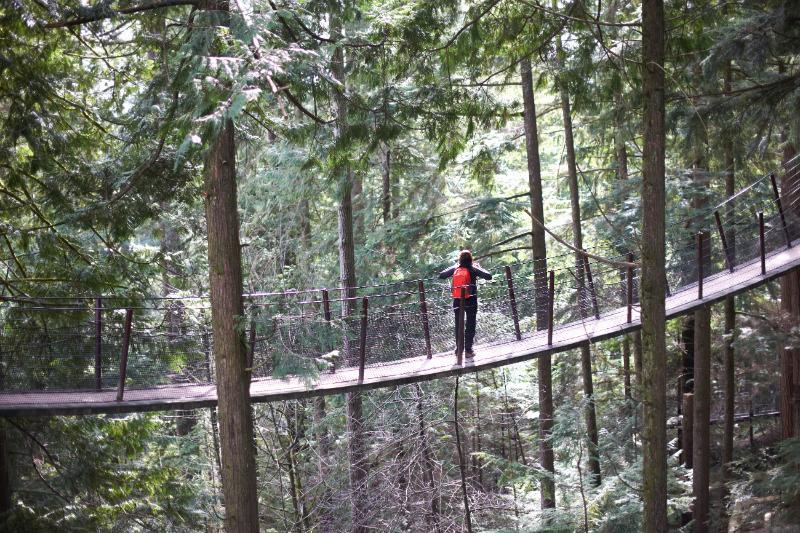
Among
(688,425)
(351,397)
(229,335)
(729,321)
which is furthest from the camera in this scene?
(688,425)

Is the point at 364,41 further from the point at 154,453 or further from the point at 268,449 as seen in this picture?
the point at 154,453

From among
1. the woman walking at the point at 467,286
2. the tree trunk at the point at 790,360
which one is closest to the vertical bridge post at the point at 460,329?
the woman walking at the point at 467,286

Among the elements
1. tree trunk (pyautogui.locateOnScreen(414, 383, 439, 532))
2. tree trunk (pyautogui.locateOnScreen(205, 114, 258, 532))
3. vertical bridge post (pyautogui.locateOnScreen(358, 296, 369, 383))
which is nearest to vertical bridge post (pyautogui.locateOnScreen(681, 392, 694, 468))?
tree trunk (pyautogui.locateOnScreen(414, 383, 439, 532))

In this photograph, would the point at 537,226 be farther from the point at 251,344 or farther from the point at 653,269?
the point at 251,344

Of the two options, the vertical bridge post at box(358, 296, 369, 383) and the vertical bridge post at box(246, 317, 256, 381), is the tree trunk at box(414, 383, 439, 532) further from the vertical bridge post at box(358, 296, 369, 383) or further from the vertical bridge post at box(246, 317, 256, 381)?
the vertical bridge post at box(246, 317, 256, 381)

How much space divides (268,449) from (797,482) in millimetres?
6993

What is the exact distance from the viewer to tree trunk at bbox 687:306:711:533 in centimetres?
962

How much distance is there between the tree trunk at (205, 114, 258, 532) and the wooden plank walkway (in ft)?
1.24

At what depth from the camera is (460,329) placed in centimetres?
691

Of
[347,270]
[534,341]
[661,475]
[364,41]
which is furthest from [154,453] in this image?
[661,475]

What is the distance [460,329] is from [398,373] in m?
0.73

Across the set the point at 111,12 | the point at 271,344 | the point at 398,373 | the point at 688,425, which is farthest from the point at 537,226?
the point at 111,12

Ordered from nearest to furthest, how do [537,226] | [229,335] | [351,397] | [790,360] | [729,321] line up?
[229,335]
[537,226]
[351,397]
[790,360]
[729,321]

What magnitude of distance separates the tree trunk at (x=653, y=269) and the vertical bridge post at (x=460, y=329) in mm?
1831
